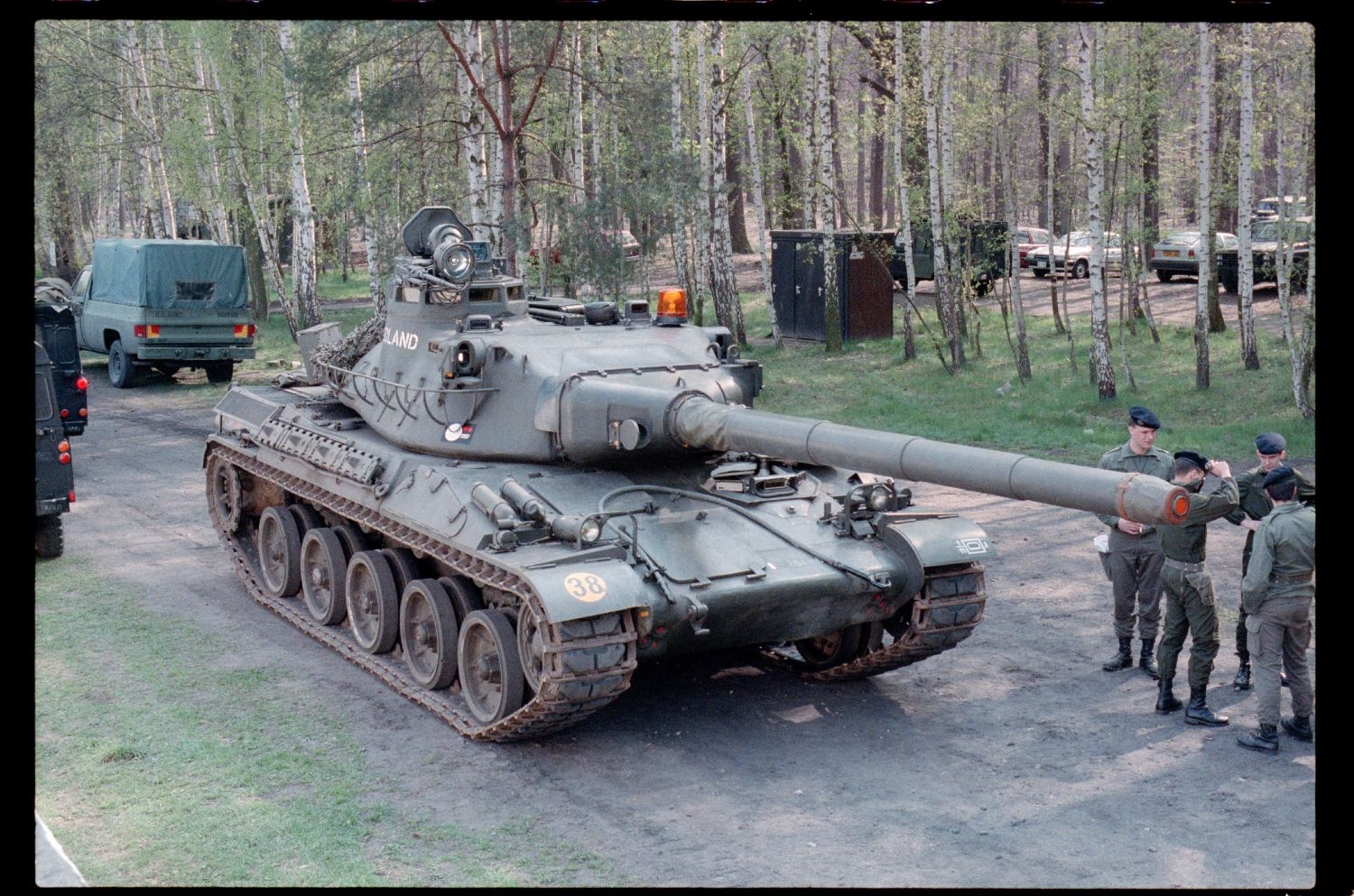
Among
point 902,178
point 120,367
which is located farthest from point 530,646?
point 120,367

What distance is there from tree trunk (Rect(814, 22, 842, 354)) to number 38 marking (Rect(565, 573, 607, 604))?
15.5 m

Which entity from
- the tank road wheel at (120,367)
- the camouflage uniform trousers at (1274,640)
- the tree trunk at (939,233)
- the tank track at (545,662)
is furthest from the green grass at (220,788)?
the tree trunk at (939,233)

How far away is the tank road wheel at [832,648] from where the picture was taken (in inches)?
392

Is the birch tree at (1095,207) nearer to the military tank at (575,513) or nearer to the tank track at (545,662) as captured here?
the military tank at (575,513)

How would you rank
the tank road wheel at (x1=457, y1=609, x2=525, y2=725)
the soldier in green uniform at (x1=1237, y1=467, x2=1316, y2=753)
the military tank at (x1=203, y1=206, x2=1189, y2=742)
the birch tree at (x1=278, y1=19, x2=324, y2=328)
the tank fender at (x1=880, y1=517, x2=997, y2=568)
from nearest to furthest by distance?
the military tank at (x1=203, y1=206, x2=1189, y2=742) < the soldier in green uniform at (x1=1237, y1=467, x2=1316, y2=753) < the tank road wheel at (x1=457, y1=609, x2=525, y2=725) < the tank fender at (x1=880, y1=517, x2=997, y2=568) < the birch tree at (x1=278, y1=19, x2=324, y2=328)

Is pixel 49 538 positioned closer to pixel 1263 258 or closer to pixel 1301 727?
pixel 1301 727

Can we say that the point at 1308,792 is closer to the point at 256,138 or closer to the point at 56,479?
the point at 56,479

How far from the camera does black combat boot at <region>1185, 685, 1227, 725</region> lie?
29.5 ft

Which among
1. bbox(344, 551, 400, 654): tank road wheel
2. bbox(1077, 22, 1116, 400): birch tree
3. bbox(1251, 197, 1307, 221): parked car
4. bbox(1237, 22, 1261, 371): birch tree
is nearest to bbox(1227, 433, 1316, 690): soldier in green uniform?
bbox(344, 551, 400, 654): tank road wheel

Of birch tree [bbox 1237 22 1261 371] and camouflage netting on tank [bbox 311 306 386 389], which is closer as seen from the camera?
camouflage netting on tank [bbox 311 306 386 389]

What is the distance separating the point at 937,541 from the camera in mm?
9250

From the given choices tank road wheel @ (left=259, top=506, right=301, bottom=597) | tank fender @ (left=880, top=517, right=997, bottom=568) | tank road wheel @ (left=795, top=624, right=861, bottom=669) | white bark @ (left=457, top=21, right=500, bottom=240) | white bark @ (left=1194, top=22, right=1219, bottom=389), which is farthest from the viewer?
white bark @ (left=457, top=21, right=500, bottom=240)

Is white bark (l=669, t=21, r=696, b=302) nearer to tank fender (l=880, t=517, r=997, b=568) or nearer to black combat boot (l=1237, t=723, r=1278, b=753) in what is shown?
tank fender (l=880, t=517, r=997, b=568)
